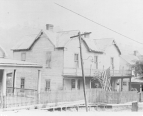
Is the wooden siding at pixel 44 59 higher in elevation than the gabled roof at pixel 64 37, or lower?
lower

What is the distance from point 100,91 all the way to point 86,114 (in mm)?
11046

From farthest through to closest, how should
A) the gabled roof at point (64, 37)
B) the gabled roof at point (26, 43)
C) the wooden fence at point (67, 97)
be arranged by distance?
the gabled roof at point (26, 43)
the gabled roof at point (64, 37)
the wooden fence at point (67, 97)

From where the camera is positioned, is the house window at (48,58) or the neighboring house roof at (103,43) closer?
the house window at (48,58)

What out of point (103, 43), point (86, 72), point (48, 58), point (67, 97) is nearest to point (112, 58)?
point (103, 43)

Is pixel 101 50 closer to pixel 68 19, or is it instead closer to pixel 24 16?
pixel 68 19

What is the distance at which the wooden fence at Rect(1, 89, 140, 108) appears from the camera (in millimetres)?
18634

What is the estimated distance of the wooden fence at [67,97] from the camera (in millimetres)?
18634

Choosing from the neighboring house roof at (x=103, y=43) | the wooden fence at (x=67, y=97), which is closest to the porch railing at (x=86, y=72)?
the neighboring house roof at (x=103, y=43)

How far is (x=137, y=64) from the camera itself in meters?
33.7

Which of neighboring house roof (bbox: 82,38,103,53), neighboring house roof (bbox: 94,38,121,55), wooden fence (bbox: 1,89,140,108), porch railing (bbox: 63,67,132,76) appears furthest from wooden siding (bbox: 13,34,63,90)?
neighboring house roof (bbox: 94,38,121,55)

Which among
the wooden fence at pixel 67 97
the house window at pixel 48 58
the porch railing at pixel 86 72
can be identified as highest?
the house window at pixel 48 58

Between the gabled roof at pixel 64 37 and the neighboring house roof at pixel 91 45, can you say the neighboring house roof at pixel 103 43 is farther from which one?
the gabled roof at pixel 64 37

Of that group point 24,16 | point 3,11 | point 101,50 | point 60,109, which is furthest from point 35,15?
point 101,50

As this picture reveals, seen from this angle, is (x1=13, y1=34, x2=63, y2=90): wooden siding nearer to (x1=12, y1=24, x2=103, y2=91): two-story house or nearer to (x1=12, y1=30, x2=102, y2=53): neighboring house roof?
(x1=12, y1=24, x2=103, y2=91): two-story house
